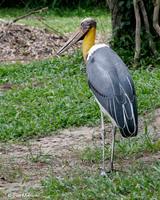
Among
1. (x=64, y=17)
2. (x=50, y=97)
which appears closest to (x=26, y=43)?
(x=50, y=97)

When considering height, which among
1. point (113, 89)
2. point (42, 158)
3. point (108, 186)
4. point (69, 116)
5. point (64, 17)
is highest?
point (113, 89)

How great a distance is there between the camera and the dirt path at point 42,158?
5.74m

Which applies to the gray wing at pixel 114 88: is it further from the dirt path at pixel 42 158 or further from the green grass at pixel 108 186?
the dirt path at pixel 42 158

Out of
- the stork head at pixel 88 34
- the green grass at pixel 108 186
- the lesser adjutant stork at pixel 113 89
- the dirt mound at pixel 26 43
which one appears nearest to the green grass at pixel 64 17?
the dirt mound at pixel 26 43

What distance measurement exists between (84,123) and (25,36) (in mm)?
5439

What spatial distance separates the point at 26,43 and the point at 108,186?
736 cm

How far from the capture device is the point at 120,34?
10.6 metres

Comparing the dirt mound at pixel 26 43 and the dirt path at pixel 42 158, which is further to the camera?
the dirt mound at pixel 26 43

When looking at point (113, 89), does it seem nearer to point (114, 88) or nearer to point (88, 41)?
point (114, 88)

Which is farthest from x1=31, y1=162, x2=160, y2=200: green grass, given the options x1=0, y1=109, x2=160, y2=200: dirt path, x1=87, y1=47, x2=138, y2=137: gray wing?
x1=87, y1=47, x2=138, y2=137: gray wing

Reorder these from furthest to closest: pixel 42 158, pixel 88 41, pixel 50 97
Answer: pixel 50 97 < pixel 42 158 < pixel 88 41

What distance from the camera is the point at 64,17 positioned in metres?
17.8

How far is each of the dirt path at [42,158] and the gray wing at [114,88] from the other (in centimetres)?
62

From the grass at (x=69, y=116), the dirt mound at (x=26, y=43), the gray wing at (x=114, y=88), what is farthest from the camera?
the dirt mound at (x=26, y=43)
